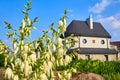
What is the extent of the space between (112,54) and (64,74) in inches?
2748

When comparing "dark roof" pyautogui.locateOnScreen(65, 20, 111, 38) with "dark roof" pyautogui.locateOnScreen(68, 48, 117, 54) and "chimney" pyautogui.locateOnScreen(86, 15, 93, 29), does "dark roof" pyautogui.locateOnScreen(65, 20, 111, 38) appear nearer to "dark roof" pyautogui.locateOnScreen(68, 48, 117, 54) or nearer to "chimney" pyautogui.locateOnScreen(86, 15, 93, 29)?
"chimney" pyautogui.locateOnScreen(86, 15, 93, 29)

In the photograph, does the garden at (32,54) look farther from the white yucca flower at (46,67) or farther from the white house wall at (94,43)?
the white house wall at (94,43)

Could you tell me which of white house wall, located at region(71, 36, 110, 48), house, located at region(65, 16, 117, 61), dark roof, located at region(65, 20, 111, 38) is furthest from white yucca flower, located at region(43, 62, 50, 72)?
dark roof, located at region(65, 20, 111, 38)

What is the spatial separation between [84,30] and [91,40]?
9.74 ft

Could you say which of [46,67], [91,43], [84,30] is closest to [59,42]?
[46,67]

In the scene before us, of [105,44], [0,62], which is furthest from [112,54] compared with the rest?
[0,62]

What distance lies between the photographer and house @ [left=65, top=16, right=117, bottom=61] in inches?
2822

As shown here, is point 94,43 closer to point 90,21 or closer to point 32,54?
point 90,21

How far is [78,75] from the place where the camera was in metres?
12.9

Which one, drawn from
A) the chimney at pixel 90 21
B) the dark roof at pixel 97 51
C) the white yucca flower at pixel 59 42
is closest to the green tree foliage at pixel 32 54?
the white yucca flower at pixel 59 42

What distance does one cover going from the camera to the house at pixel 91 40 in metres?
71.7

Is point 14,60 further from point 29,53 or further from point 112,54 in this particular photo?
point 112,54

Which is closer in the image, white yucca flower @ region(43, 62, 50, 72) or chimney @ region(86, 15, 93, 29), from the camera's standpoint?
white yucca flower @ region(43, 62, 50, 72)

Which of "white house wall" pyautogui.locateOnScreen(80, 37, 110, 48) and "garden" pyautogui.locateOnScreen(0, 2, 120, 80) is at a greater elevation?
"white house wall" pyautogui.locateOnScreen(80, 37, 110, 48)
